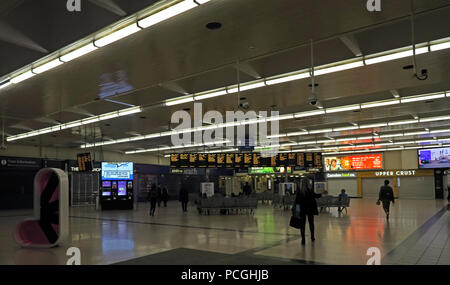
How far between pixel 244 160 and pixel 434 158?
62.6 ft

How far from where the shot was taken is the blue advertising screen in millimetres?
21578

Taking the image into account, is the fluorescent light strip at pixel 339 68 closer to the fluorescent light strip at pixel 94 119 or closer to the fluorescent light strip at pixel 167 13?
the fluorescent light strip at pixel 167 13

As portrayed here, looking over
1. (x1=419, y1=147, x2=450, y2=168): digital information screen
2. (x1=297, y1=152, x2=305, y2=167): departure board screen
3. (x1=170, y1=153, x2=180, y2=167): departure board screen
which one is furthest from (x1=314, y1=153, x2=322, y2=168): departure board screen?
(x1=419, y1=147, x2=450, y2=168): digital information screen

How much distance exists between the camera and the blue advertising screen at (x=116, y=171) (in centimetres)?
2158

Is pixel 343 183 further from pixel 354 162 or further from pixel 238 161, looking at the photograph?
pixel 238 161

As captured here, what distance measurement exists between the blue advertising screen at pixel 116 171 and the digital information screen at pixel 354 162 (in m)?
21.3

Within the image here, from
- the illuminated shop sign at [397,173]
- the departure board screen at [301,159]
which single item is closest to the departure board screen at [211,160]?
the departure board screen at [301,159]

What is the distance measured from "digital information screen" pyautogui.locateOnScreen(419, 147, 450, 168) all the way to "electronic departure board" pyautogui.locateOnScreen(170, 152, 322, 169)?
50.1ft

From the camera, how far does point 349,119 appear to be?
54.5 ft

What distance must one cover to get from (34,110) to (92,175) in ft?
51.3

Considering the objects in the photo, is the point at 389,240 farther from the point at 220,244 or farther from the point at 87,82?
the point at 87,82

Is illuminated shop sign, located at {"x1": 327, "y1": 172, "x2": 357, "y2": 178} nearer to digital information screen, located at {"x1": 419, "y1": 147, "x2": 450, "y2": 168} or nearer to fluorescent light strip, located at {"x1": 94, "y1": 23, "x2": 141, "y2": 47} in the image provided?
digital information screen, located at {"x1": 419, "y1": 147, "x2": 450, "y2": 168}
